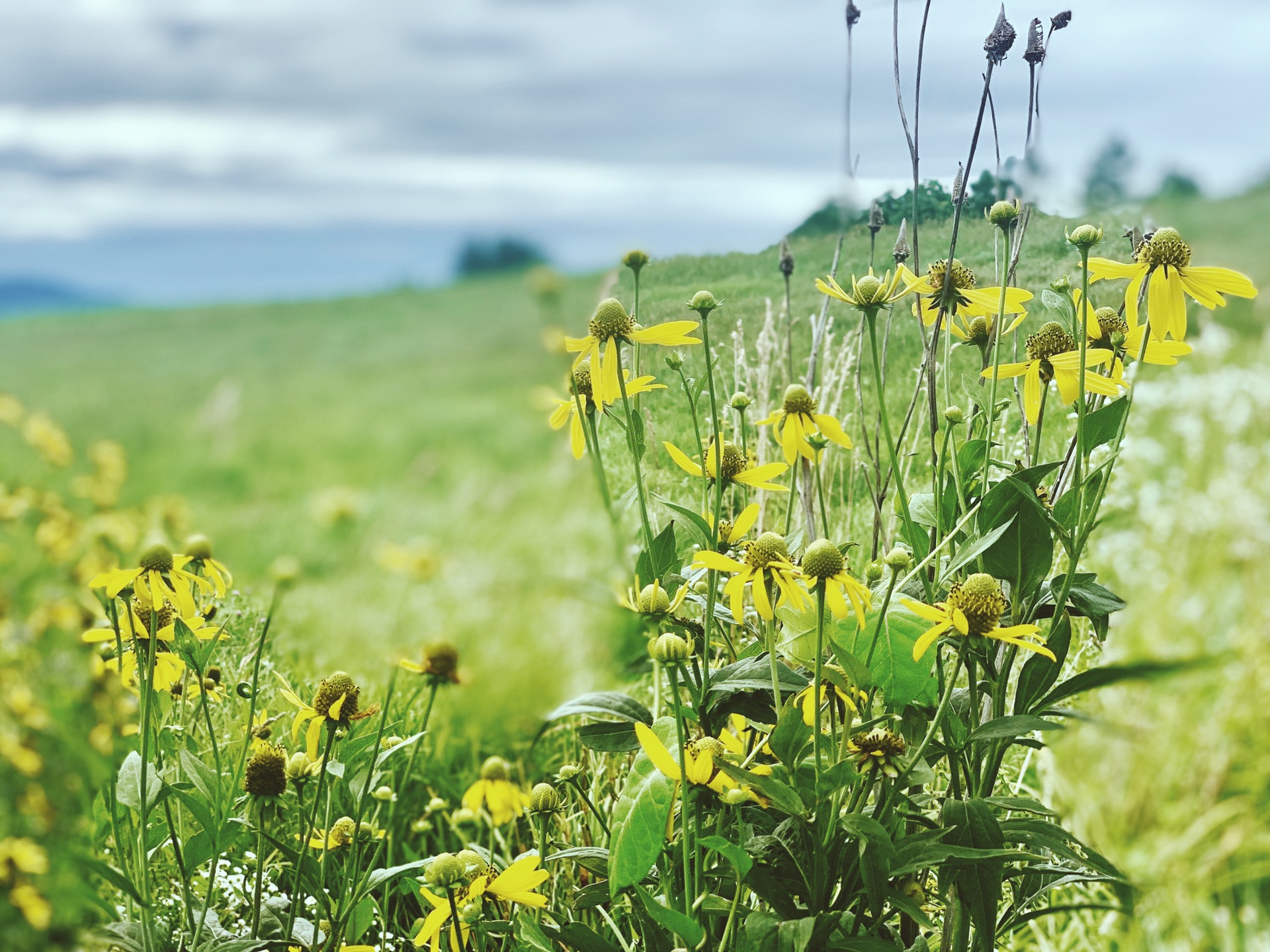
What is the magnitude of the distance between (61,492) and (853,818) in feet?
13.8

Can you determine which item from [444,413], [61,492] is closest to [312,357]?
[444,413]

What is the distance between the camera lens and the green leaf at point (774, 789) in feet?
2.35

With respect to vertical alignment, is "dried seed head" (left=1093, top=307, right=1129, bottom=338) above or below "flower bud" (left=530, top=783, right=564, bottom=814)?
above

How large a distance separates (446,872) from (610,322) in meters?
0.41

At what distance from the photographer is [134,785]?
0.86 m

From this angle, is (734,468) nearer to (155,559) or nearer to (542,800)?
(542,800)

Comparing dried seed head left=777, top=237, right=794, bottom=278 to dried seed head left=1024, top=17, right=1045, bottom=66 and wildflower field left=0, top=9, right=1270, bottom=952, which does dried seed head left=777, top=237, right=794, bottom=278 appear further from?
dried seed head left=1024, top=17, right=1045, bottom=66

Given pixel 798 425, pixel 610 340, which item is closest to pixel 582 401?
pixel 610 340

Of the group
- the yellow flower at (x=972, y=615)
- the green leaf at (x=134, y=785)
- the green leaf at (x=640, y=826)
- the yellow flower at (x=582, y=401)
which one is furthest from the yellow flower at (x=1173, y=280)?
the green leaf at (x=134, y=785)

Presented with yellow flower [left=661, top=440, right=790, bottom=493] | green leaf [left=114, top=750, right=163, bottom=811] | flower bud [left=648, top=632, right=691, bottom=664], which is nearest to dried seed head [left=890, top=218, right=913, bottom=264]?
yellow flower [left=661, top=440, right=790, bottom=493]

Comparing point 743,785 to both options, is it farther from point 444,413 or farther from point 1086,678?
point 444,413

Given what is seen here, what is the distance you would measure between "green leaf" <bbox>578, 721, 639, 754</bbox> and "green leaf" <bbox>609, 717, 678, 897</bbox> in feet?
0.14

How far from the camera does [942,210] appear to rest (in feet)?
3.33

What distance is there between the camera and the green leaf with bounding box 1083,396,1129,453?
80 centimetres
